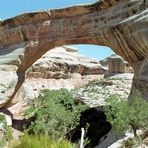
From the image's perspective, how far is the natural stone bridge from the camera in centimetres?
1675

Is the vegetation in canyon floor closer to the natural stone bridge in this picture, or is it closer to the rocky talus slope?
the natural stone bridge

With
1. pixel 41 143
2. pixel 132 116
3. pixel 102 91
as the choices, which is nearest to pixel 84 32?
pixel 132 116

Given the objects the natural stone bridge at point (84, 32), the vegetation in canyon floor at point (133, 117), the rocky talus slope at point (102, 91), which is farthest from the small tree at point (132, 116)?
the rocky talus slope at point (102, 91)

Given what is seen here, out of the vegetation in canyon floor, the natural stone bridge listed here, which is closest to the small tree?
the vegetation in canyon floor

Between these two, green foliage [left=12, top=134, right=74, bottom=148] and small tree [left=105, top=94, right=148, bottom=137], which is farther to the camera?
small tree [left=105, top=94, right=148, bottom=137]

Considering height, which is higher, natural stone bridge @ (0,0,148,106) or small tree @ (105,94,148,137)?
natural stone bridge @ (0,0,148,106)

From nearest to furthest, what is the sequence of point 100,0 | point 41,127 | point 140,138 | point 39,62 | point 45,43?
point 140,138 → point 41,127 → point 100,0 → point 45,43 → point 39,62

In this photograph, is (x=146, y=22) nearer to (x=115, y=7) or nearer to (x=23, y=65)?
(x=115, y=7)

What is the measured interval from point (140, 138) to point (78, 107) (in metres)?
10.2

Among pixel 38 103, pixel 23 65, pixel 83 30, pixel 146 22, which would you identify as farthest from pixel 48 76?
pixel 146 22

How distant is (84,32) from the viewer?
19.9 meters

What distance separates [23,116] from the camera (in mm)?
26719

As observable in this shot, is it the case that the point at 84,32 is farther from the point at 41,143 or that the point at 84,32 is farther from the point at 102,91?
the point at 41,143

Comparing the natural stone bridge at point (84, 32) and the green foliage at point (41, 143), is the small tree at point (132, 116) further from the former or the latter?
the green foliage at point (41, 143)
